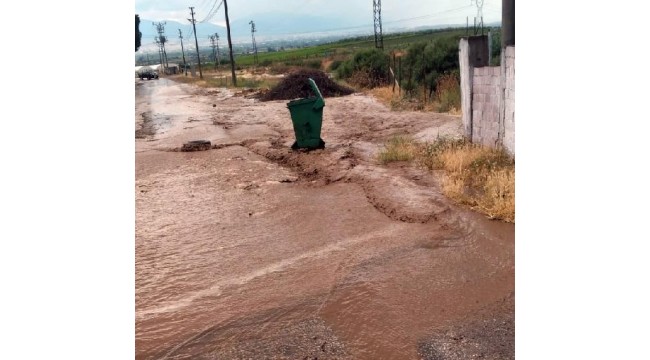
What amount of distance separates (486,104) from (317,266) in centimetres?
452

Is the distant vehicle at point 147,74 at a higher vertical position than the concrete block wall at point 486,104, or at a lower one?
higher

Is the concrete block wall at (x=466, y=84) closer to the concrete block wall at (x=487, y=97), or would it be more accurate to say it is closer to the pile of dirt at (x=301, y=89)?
the concrete block wall at (x=487, y=97)

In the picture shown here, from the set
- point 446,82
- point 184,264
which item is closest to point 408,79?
point 446,82

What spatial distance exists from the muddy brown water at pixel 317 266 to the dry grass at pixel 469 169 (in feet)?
0.64

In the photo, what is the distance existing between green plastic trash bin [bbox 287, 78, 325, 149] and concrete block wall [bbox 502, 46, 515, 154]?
324cm

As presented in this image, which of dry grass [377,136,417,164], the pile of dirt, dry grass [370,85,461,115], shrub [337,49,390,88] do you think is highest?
shrub [337,49,390,88]

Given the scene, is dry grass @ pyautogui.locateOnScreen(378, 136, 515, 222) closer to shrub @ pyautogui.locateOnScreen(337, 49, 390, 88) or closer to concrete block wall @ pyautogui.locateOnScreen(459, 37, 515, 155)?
concrete block wall @ pyautogui.locateOnScreen(459, 37, 515, 155)

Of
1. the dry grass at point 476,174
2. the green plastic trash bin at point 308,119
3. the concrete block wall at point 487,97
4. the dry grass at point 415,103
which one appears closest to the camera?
the dry grass at point 476,174

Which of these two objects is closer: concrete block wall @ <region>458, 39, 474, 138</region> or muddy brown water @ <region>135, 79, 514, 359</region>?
muddy brown water @ <region>135, 79, 514, 359</region>

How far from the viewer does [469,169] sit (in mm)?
6742

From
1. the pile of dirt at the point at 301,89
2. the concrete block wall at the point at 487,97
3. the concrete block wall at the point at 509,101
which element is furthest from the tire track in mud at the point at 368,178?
the pile of dirt at the point at 301,89

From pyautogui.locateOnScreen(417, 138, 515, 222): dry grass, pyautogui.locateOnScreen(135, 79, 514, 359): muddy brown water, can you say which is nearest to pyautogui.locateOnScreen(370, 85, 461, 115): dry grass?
pyautogui.locateOnScreen(417, 138, 515, 222): dry grass

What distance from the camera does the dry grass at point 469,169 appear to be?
17.9 ft

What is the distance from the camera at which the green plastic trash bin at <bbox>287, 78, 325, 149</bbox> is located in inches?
353
